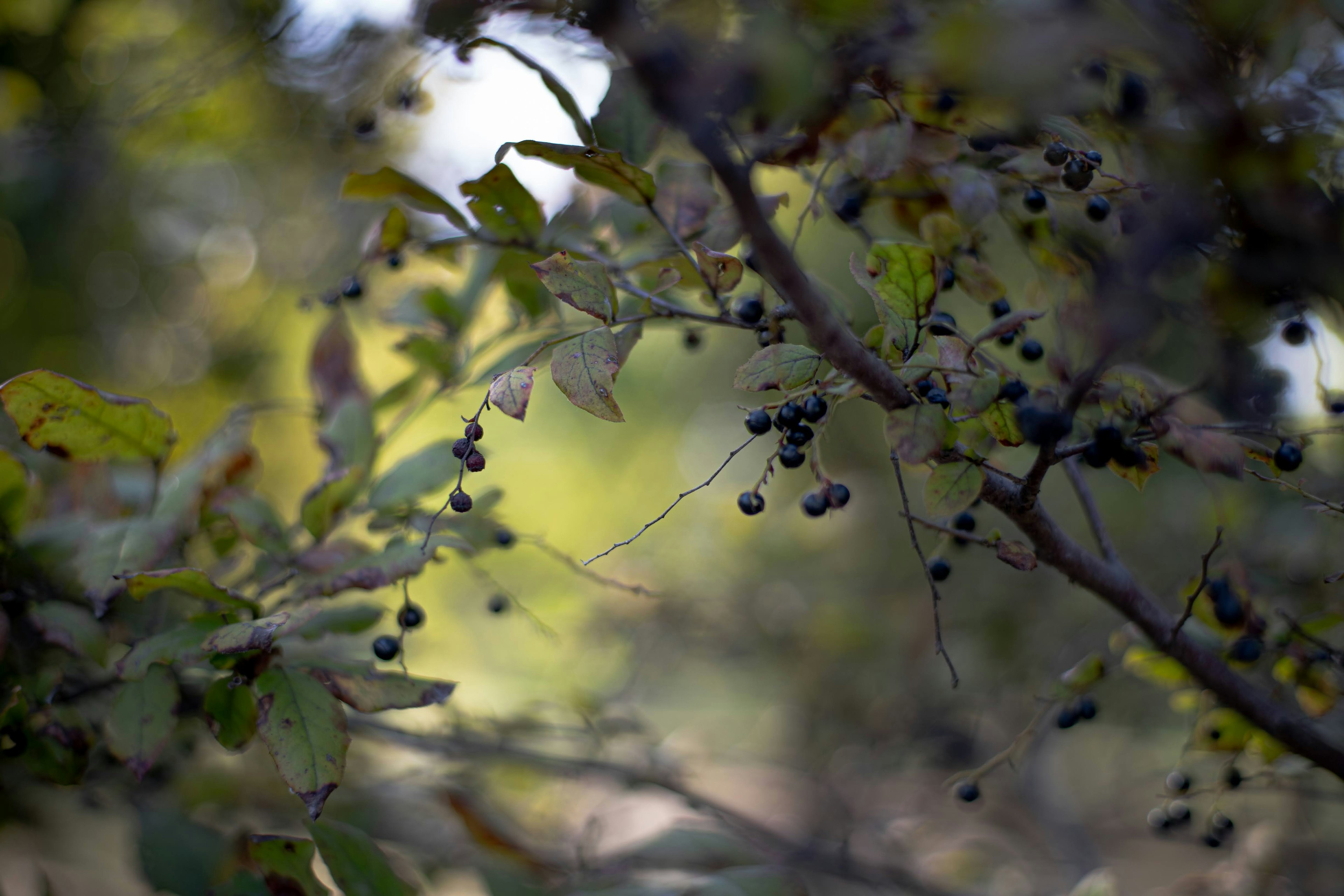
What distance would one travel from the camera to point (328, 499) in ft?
2.42

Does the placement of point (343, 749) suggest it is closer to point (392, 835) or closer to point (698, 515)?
point (392, 835)

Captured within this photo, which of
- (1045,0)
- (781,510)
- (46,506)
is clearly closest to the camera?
(1045,0)

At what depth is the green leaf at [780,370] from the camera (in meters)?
0.49

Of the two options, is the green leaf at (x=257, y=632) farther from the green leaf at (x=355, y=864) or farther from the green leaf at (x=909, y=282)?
the green leaf at (x=909, y=282)

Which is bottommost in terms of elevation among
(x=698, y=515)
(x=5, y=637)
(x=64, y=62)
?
(x=698, y=515)

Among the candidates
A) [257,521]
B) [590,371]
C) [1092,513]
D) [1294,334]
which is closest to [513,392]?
[590,371]

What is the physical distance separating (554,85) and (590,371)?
0.87 ft

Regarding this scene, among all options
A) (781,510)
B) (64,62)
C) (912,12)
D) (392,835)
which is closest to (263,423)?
(64,62)

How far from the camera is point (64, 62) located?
1.45 meters

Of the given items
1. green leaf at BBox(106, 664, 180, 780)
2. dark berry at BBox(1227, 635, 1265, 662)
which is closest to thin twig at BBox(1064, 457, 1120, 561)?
dark berry at BBox(1227, 635, 1265, 662)

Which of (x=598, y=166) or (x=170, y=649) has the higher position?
(x=598, y=166)

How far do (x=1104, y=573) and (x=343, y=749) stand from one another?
584 millimetres

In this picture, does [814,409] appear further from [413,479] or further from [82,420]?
[82,420]

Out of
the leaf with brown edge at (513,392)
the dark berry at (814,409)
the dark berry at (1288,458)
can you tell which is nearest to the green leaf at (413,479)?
the leaf with brown edge at (513,392)
